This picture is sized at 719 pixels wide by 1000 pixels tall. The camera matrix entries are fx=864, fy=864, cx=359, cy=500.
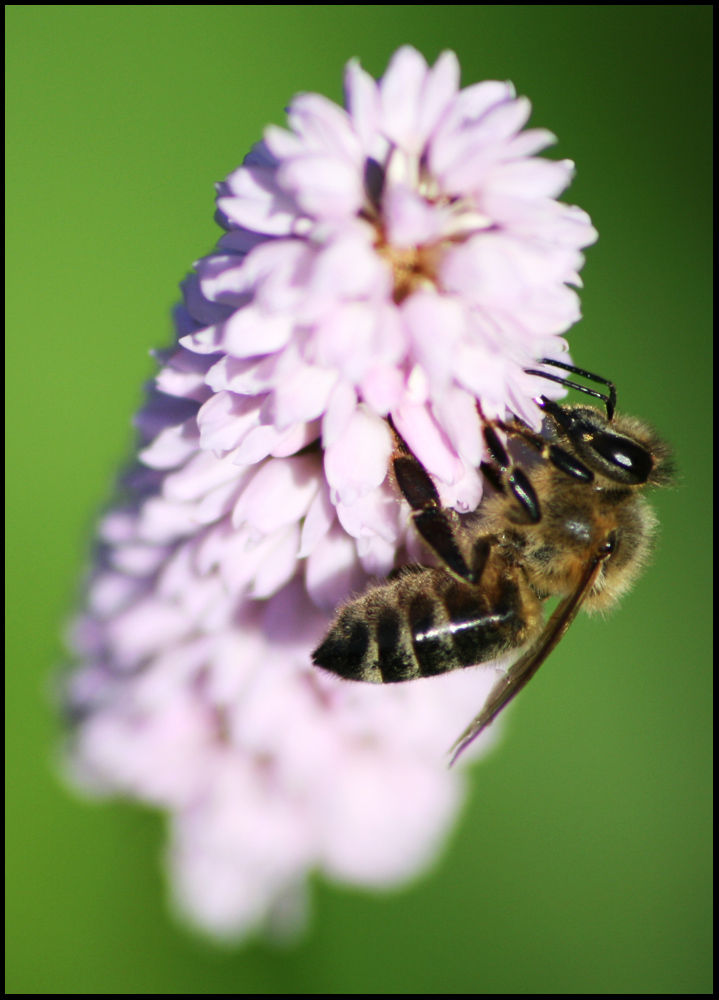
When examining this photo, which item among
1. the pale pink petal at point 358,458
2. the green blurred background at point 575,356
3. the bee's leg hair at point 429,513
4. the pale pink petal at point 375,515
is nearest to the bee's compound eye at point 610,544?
the bee's leg hair at point 429,513

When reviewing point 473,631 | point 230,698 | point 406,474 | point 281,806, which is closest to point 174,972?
point 281,806

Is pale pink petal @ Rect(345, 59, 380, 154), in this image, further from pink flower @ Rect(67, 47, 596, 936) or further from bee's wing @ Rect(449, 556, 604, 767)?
bee's wing @ Rect(449, 556, 604, 767)

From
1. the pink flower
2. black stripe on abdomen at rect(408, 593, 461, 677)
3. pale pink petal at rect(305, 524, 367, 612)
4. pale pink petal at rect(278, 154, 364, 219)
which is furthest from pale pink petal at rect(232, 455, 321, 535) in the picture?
pale pink petal at rect(278, 154, 364, 219)

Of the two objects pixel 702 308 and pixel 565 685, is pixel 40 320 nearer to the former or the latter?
pixel 565 685

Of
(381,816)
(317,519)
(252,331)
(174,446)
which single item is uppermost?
(252,331)

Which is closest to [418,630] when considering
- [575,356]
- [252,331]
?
[252,331]

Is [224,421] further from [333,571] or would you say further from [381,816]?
[381,816]
